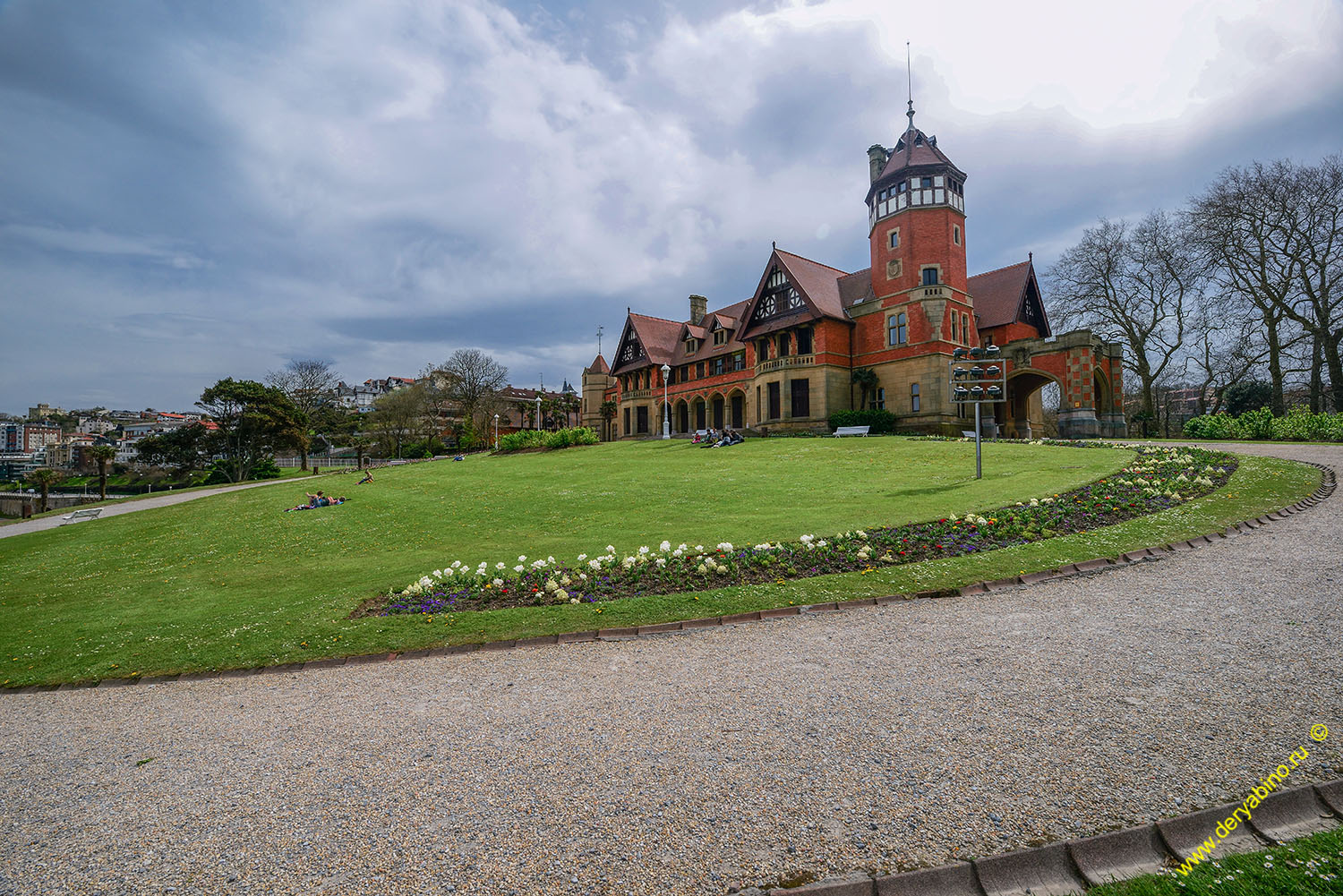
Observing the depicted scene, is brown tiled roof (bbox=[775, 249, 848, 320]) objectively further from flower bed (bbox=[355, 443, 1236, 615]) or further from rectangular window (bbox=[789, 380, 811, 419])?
flower bed (bbox=[355, 443, 1236, 615])

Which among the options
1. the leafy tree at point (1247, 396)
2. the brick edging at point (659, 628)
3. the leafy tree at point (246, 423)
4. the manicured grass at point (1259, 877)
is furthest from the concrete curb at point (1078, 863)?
the leafy tree at point (246, 423)

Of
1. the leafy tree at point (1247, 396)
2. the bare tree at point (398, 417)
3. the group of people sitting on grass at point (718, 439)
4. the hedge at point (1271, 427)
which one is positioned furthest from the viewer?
the bare tree at point (398, 417)

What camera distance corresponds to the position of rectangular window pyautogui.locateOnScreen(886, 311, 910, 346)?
125 ft

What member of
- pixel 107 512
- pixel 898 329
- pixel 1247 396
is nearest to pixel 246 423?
pixel 107 512

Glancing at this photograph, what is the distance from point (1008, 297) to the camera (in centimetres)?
4019

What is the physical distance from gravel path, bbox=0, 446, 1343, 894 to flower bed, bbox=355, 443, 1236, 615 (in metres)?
→ 2.15

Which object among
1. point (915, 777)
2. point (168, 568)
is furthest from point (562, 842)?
point (168, 568)

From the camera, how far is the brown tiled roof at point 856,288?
139 feet

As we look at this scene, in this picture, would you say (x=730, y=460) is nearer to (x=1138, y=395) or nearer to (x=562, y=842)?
(x=562, y=842)

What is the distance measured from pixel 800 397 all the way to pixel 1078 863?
129ft

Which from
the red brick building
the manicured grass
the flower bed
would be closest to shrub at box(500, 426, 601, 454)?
the red brick building

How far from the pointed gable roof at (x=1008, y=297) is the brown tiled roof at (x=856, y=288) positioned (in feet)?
25.4

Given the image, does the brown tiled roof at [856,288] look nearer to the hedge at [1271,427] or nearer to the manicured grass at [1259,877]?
the hedge at [1271,427]

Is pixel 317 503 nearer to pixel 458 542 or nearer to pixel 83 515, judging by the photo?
pixel 458 542
